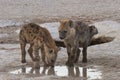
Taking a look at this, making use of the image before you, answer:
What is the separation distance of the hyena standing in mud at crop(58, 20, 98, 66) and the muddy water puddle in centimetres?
33

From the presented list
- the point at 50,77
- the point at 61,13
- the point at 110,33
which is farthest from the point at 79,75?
the point at 61,13

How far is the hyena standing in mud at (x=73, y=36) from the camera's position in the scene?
998 cm

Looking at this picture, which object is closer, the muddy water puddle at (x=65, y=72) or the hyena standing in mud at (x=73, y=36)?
the muddy water puddle at (x=65, y=72)

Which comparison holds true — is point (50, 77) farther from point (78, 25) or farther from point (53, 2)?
point (53, 2)

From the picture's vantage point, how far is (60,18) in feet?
60.0

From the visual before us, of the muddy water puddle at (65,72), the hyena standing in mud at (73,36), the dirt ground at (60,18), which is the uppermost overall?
the hyena standing in mud at (73,36)

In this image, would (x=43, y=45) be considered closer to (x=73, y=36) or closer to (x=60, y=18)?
(x=73, y=36)

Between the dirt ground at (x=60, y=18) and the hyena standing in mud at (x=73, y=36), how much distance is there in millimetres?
273

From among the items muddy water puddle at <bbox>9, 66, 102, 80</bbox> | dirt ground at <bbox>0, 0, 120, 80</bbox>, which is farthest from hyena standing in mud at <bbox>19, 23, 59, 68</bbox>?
dirt ground at <bbox>0, 0, 120, 80</bbox>

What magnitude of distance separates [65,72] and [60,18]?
8.69 m

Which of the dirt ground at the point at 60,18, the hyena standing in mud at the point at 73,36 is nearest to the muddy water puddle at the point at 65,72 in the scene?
the dirt ground at the point at 60,18

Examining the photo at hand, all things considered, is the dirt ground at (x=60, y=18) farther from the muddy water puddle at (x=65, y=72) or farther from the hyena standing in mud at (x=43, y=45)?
the hyena standing in mud at (x=43, y=45)

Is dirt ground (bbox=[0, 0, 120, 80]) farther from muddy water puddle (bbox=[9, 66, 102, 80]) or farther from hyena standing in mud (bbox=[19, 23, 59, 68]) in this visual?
hyena standing in mud (bbox=[19, 23, 59, 68])

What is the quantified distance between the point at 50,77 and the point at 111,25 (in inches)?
230
